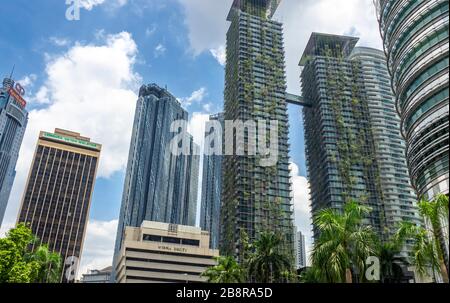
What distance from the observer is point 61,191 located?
497 feet

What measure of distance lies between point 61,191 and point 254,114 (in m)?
82.5

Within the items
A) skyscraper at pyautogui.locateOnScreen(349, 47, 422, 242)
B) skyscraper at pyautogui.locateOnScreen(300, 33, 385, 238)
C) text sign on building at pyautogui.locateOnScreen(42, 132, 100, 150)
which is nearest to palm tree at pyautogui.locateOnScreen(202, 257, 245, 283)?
skyscraper at pyautogui.locateOnScreen(300, 33, 385, 238)

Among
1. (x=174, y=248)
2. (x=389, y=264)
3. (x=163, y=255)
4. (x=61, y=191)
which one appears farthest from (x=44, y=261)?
(x=61, y=191)

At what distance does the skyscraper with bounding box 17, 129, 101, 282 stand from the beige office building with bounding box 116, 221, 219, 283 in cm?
4004

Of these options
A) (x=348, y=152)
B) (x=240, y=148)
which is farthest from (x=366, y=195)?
(x=240, y=148)

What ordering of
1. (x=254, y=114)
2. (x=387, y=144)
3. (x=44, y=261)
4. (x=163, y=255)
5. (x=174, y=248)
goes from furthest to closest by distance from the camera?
(x=387, y=144) → (x=254, y=114) → (x=174, y=248) → (x=163, y=255) → (x=44, y=261)

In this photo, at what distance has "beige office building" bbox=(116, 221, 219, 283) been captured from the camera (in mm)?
103375

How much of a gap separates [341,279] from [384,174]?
10738cm

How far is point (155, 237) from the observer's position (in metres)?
111

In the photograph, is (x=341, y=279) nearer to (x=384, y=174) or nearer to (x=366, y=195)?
(x=366, y=195)

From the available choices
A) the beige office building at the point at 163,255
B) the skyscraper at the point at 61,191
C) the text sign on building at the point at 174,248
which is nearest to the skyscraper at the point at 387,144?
the beige office building at the point at 163,255

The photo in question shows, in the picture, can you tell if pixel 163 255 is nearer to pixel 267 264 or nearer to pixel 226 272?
pixel 226 272

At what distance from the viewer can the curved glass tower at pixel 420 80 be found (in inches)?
1570

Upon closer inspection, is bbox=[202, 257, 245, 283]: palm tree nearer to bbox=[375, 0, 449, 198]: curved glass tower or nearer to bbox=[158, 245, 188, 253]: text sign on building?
bbox=[375, 0, 449, 198]: curved glass tower
